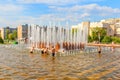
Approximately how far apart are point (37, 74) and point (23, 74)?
95 centimetres

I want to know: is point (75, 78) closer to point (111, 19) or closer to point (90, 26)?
point (90, 26)

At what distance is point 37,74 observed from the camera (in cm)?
1872

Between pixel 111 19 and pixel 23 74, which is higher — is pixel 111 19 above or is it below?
above

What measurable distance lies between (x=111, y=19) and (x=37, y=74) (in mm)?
184901

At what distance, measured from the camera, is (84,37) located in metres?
53.9

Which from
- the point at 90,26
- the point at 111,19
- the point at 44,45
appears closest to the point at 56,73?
the point at 44,45

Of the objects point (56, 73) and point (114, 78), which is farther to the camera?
point (56, 73)

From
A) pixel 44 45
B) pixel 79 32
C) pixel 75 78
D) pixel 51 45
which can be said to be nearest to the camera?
pixel 75 78

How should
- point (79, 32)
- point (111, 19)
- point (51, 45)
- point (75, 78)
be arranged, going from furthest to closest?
point (111, 19) → point (79, 32) → point (51, 45) → point (75, 78)

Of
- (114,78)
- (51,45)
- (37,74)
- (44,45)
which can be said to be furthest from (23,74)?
(44,45)

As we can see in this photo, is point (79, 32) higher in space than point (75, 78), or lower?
higher

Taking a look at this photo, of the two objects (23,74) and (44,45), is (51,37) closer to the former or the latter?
(44,45)

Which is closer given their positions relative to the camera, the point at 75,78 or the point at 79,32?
the point at 75,78

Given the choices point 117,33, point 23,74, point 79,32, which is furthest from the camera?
point 117,33
